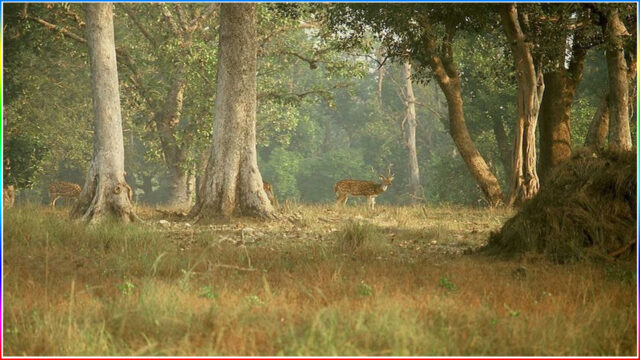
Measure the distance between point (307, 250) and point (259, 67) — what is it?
75.9 feet

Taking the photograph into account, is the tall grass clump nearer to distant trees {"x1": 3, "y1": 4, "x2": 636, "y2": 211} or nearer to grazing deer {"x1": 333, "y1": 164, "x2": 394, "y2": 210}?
distant trees {"x1": 3, "y1": 4, "x2": 636, "y2": 211}

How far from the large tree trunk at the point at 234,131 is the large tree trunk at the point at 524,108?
7.03 m

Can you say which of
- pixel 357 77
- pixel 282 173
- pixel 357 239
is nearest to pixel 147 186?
pixel 282 173

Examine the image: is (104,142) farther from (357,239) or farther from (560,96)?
(560,96)

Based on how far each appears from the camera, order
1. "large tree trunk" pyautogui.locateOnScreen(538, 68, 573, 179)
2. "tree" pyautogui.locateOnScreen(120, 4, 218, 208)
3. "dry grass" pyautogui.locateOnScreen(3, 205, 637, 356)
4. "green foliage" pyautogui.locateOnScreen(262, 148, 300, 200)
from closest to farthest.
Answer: "dry grass" pyautogui.locateOnScreen(3, 205, 637, 356), "large tree trunk" pyautogui.locateOnScreen(538, 68, 573, 179), "tree" pyautogui.locateOnScreen(120, 4, 218, 208), "green foliage" pyautogui.locateOnScreen(262, 148, 300, 200)

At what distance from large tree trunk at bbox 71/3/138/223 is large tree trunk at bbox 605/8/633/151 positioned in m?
12.0

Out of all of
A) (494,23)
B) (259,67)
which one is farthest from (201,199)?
(259,67)

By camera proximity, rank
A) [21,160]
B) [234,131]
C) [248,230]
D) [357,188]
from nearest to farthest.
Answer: [248,230] < [234,131] < [21,160] < [357,188]

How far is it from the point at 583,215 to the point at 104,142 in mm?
11062

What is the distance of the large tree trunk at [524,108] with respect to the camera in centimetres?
1997

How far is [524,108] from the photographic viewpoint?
20.9m

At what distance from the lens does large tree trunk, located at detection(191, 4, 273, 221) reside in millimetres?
17984

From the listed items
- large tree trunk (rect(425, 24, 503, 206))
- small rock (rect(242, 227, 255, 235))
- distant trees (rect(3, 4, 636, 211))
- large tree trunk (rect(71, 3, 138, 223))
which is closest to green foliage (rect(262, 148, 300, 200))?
distant trees (rect(3, 4, 636, 211))

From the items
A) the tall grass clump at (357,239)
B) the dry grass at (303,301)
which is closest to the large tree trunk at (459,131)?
the dry grass at (303,301)
